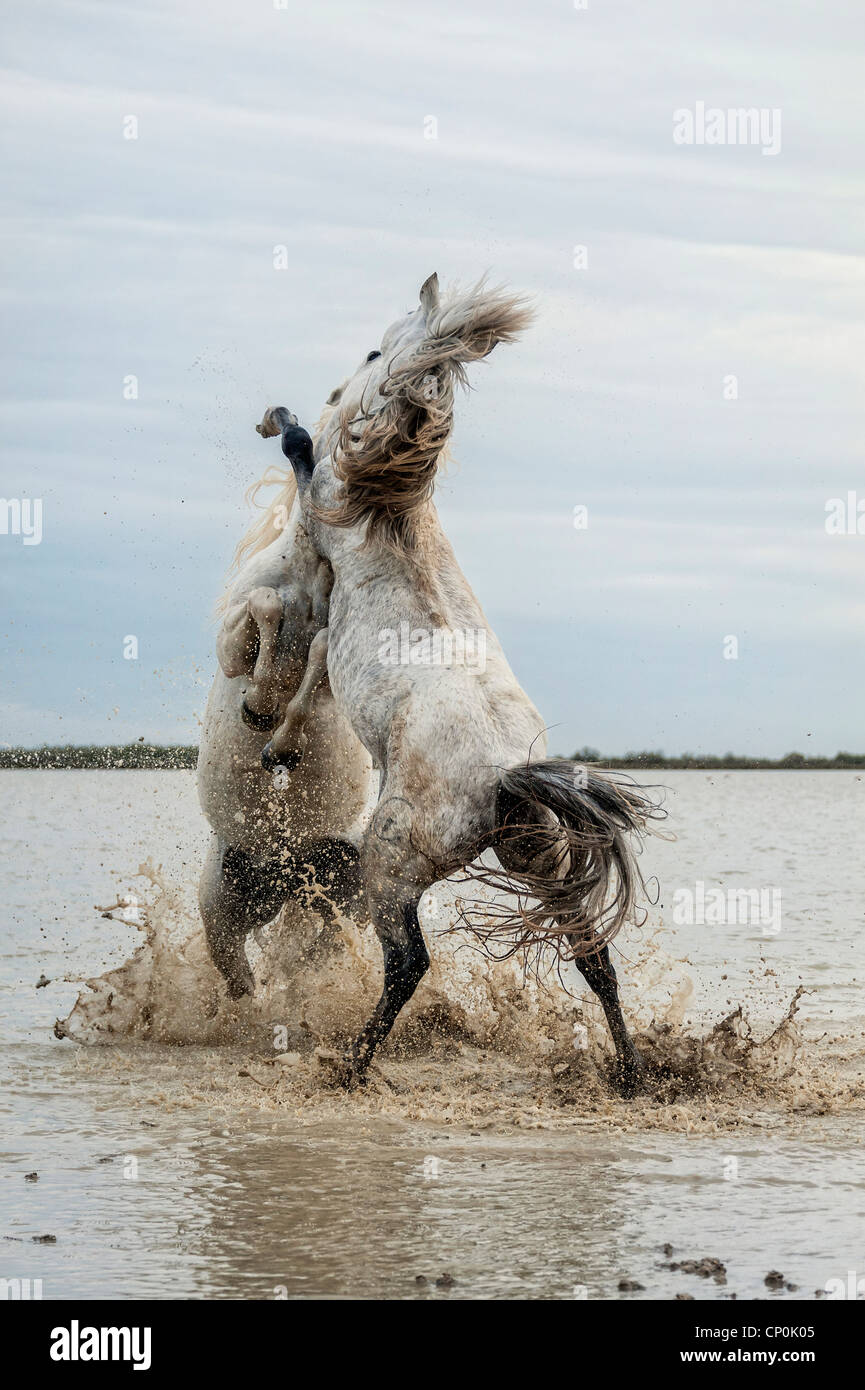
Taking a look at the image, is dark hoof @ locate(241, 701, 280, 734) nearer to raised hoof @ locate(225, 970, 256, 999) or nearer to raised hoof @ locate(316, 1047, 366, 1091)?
raised hoof @ locate(225, 970, 256, 999)

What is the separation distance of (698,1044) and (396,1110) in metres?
1.48

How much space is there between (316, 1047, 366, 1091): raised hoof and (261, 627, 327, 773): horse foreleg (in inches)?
62.4

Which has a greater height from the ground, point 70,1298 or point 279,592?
point 279,592

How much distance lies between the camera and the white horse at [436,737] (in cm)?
614

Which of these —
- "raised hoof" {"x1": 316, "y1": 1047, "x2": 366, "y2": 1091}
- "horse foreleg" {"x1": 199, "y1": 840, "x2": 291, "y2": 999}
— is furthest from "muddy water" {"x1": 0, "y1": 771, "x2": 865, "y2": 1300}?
"horse foreleg" {"x1": 199, "y1": 840, "x2": 291, "y2": 999}

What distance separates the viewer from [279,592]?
24.0ft

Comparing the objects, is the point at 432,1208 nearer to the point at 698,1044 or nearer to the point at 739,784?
the point at 698,1044

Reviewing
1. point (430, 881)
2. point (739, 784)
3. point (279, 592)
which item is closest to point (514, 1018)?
point (430, 881)

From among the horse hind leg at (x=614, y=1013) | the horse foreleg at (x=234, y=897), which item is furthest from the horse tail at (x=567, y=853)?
the horse foreleg at (x=234, y=897)

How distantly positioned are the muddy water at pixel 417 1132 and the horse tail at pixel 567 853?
0.31 metres

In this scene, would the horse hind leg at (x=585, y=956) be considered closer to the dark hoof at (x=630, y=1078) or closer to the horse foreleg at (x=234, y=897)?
the dark hoof at (x=630, y=1078)

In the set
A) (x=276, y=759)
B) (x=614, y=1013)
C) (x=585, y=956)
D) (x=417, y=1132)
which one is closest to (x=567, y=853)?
(x=585, y=956)

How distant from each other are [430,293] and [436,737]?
6.66 ft

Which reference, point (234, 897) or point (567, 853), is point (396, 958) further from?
point (234, 897)
